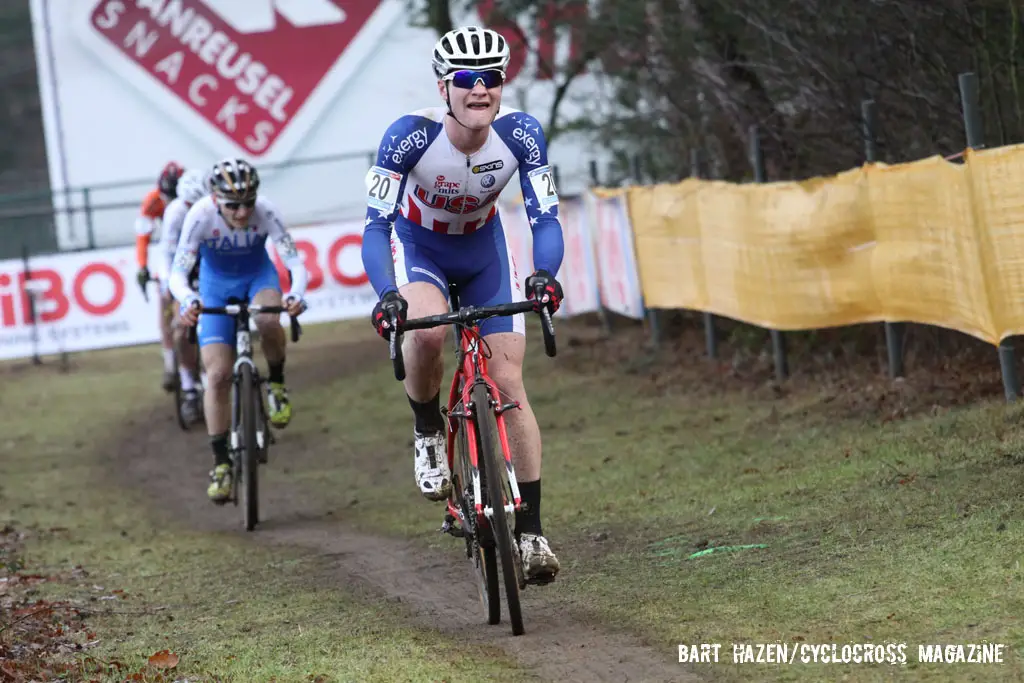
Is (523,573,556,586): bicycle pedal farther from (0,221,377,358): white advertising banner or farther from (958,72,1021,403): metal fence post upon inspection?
(0,221,377,358): white advertising banner

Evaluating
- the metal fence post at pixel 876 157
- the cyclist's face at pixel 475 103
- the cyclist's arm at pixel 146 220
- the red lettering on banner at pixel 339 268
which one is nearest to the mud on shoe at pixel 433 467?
the cyclist's face at pixel 475 103

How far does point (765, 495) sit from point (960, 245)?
206cm

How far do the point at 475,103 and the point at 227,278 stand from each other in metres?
4.83

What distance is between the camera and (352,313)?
80.0ft

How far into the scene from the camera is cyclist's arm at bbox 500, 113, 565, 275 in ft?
22.7

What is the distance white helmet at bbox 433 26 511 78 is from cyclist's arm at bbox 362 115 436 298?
0.33m

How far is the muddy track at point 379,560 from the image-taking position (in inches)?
239

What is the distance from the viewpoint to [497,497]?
6.42 m

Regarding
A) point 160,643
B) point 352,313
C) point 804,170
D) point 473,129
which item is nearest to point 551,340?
point 473,129

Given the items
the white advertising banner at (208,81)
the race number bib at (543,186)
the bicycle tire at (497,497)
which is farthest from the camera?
the white advertising banner at (208,81)

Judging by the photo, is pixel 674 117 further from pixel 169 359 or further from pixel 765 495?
pixel 765 495

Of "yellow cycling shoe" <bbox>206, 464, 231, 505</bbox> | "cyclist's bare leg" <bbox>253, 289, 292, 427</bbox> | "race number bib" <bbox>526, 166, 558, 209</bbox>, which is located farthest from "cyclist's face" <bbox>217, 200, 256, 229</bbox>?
"race number bib" <bbox>526, 166, 558, 209</bbox>

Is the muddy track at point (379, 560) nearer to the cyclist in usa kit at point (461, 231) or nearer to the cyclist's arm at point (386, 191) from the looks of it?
the cyclist in usa kit at point (461, 231)

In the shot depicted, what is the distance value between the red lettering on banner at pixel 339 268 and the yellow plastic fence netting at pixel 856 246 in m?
9.33
